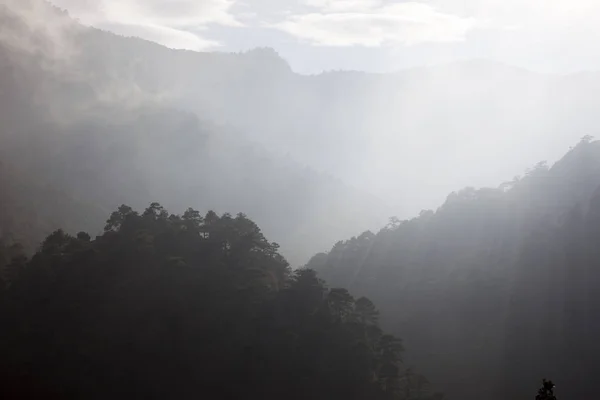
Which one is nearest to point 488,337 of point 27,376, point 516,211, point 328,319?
point 516,211

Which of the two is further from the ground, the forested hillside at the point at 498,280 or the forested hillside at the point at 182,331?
the forested hillside at the point at 498,280

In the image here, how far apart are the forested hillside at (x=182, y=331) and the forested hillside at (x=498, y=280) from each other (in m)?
23.7

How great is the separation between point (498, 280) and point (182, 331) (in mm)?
52241

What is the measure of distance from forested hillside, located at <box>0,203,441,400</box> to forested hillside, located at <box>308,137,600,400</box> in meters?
23.7

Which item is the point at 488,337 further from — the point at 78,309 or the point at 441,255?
the point at 78,309

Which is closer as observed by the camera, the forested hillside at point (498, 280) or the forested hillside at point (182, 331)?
the forested hillside at point (182, 331)

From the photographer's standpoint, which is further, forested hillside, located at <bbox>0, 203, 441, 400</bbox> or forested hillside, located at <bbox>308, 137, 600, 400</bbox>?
forested hillside, located at <bbox>308, 137, 600, 400</bbox>

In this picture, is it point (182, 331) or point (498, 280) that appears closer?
point (182, 331)

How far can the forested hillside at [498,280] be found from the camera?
75.9 metres

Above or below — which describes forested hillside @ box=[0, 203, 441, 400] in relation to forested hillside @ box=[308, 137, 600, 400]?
below

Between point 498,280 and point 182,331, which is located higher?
point 498,280

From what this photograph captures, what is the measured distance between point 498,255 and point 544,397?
6545cm

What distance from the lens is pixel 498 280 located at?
88.9 meters

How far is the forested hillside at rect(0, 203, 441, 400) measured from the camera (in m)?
56.4
